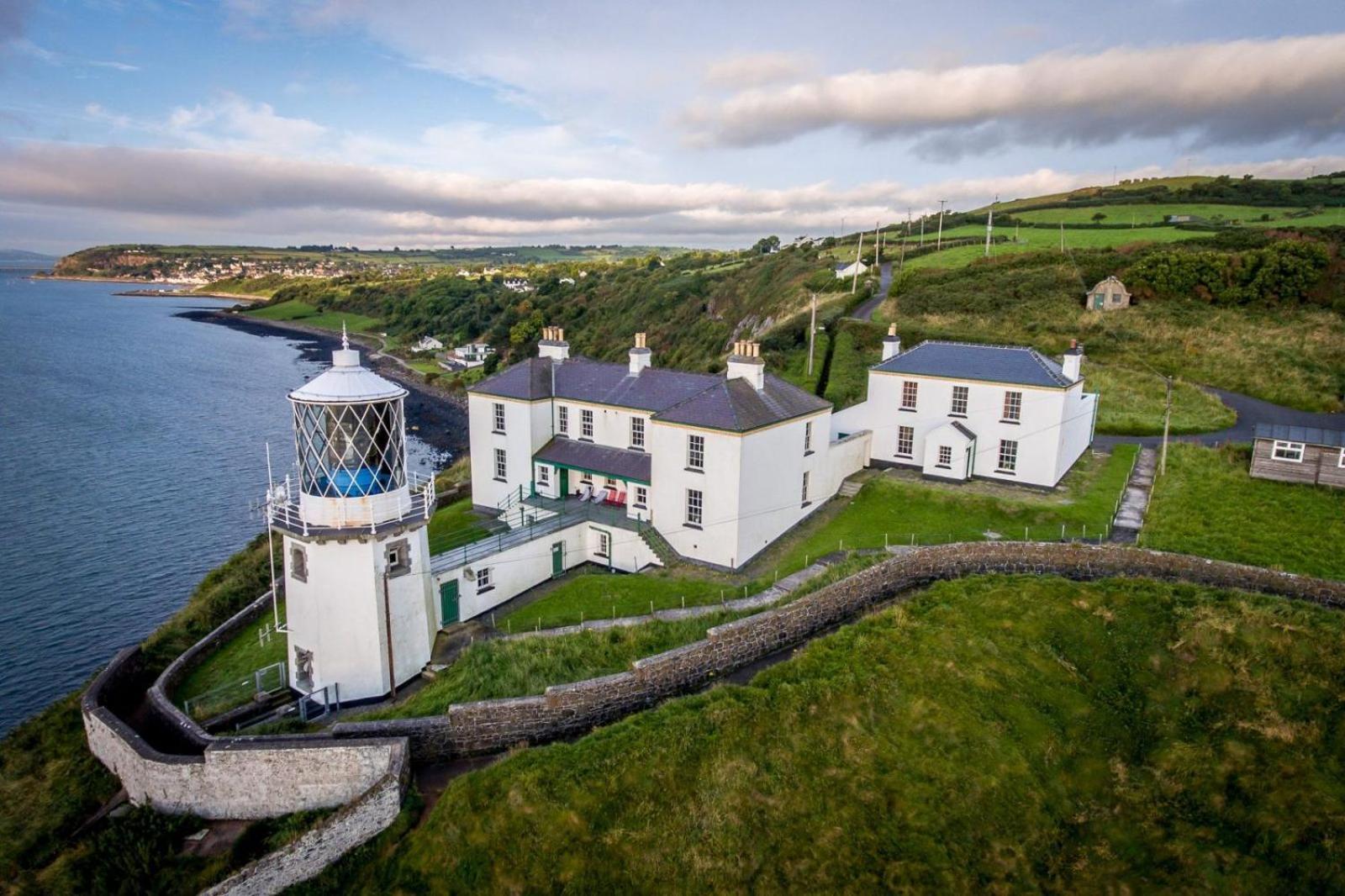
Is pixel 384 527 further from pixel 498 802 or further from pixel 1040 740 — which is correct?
pixel 1040 740

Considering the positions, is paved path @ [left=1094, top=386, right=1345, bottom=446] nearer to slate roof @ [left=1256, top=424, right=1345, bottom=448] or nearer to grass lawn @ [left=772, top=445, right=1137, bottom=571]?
grass lawn @ [left=772, top=445, right=1137, bottom=571]

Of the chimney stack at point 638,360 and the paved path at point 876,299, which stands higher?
the paved path at point 876,299

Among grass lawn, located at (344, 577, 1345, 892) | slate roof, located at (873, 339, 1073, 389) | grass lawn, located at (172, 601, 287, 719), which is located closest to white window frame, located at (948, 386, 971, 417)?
slate roof, located at (873, 339, 1073, 389)

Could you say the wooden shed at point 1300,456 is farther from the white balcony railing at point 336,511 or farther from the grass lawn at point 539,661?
the white balcony railing at point 336,511

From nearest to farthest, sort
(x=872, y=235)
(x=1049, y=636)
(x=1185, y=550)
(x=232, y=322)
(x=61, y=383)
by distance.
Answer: (x=1049, y=636)
(x=1185, y=550)
(x=61, y=383)
(x=872, y=235)
(x=232, y=322)

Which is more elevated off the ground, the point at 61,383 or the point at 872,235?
the point at 872,235

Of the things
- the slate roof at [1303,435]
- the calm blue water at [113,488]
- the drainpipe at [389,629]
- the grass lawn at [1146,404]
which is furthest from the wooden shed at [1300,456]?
the calm blue water at [113,488]

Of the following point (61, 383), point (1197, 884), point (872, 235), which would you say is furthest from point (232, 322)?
point (1197, 884)
